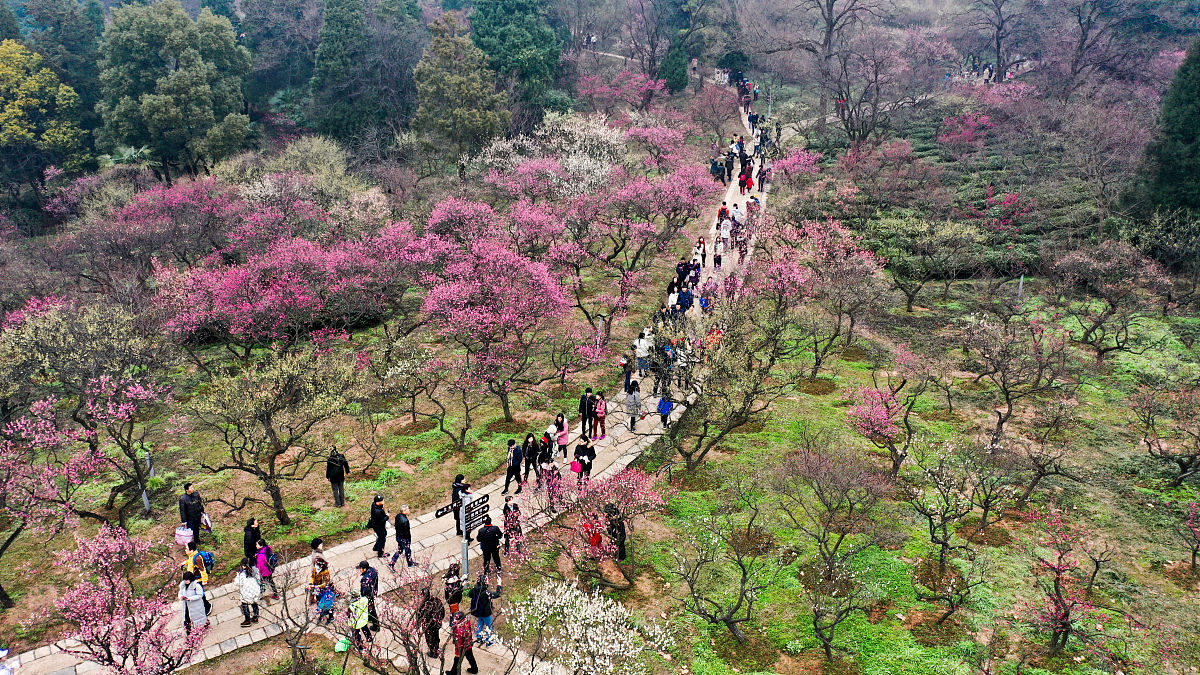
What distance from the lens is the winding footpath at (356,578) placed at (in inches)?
585

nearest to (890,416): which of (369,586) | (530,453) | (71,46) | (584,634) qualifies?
(530,453)

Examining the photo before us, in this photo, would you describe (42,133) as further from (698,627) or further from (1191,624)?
(1191,624)

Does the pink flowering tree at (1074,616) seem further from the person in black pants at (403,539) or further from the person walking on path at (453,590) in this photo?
the person in black pants at (403,539)

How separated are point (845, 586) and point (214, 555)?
15689 mm

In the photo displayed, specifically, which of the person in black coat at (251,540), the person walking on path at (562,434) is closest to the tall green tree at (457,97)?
the person walking on path at (562,434)

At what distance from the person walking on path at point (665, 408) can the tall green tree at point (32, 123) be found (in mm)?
52463

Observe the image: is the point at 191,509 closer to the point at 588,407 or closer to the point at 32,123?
the point at 588,407

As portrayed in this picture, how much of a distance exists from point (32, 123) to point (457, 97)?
33223mm

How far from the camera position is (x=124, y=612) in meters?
14.5

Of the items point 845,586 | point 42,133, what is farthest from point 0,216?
point 845,586

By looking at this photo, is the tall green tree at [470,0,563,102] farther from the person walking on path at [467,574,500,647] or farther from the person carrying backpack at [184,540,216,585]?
the person walking on path at [467,574,500,647]

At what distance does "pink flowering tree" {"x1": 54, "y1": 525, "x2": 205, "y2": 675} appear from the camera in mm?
12875

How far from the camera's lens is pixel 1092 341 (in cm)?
2766

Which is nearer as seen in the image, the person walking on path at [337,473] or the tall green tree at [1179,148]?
the person walking on path at [337,473]
